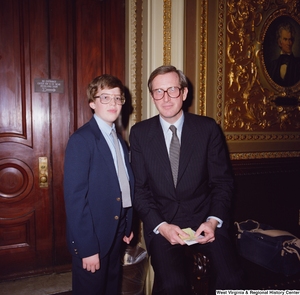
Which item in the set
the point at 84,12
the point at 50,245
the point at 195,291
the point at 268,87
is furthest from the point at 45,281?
the point at 268,87

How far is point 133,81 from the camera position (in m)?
2.59

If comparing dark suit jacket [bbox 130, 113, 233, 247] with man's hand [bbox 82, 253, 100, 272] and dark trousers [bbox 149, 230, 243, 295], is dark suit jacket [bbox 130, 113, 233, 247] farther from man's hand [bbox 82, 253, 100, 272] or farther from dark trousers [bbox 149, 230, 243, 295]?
man's hand [bbox 82, 253, 100, 272]

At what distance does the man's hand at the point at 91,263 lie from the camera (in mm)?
1553

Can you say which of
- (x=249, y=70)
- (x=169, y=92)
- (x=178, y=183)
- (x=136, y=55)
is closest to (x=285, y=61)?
(x=249, y=70)

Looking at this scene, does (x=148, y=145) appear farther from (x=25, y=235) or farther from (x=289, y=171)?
(x=289, y=171)

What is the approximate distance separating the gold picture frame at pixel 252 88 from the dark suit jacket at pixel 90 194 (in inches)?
53.5

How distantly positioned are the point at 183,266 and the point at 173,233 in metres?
0.23

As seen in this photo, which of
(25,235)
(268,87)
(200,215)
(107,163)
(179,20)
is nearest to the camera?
(107,163)

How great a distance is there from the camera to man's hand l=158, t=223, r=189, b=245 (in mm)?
1619

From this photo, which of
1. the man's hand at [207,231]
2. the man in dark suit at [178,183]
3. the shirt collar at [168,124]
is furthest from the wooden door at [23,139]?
the man's hand at [207,231]

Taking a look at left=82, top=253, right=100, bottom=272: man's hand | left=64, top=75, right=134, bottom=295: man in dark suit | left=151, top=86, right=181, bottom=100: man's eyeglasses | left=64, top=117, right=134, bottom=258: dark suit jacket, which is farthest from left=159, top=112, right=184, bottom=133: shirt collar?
left=82, top=253, right=100, bottom=272: man's hand

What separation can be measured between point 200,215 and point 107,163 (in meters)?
0.74

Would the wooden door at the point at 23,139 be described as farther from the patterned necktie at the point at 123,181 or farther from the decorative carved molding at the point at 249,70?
the decorative carved molding at the point at 249,70

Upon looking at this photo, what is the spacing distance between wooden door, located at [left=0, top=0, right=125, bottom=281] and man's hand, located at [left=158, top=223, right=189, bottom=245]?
137 cm
